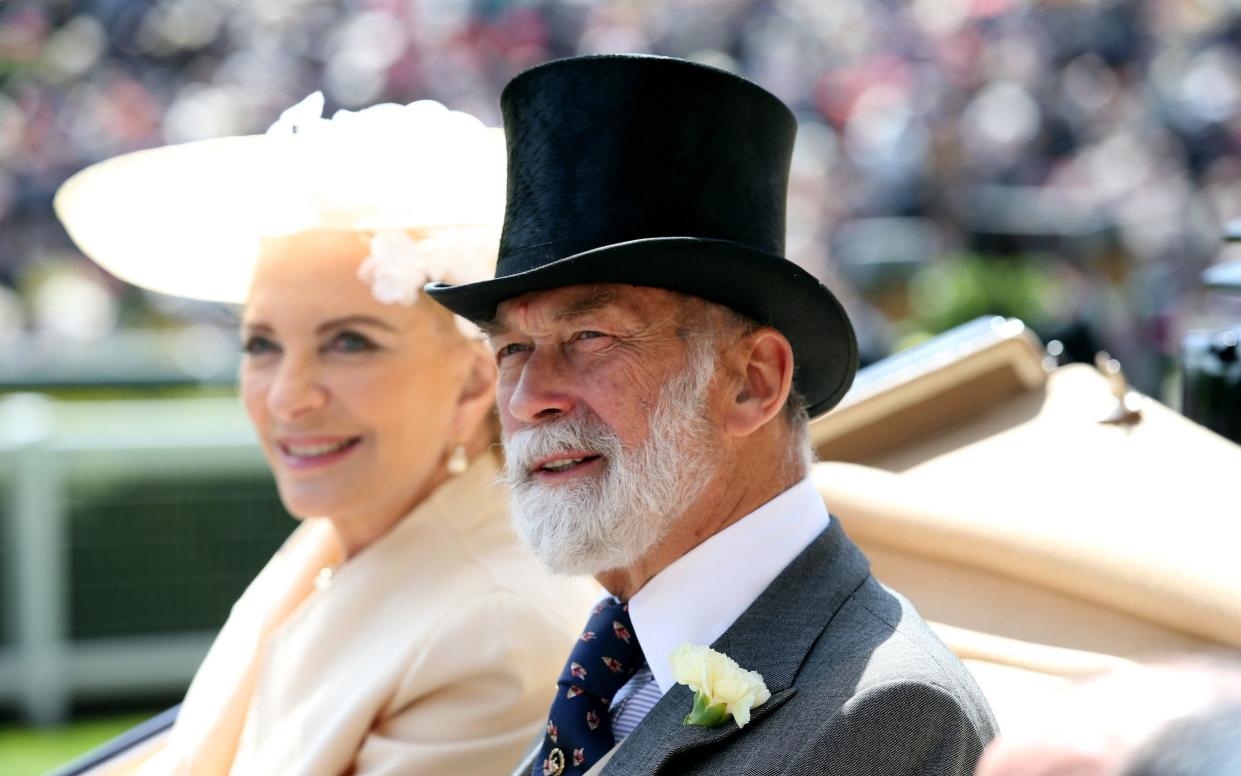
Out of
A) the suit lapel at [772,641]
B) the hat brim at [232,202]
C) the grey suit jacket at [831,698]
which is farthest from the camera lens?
the hat brim at [232,202]

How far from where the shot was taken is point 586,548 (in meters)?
2.20

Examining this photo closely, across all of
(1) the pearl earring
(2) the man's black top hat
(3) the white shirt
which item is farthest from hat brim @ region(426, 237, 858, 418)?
(1) the pearl earring

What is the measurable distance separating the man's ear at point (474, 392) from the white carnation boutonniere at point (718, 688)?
3.63ft

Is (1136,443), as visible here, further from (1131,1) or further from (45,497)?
(1131,1)

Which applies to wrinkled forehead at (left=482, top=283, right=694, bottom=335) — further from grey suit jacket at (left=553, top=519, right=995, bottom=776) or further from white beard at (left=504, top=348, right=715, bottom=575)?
grey suit jacket at (left=553, top=519, right=995, bottom=776)

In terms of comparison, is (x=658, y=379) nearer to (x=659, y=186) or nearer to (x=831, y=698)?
(x=659, y=186)

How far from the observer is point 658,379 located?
7.21ft

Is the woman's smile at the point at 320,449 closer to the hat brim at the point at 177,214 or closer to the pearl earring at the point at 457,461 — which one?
the pearl earring at the point at 457,461

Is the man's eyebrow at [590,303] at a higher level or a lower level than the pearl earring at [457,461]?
higher

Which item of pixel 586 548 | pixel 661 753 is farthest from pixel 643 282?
pixel 661 753

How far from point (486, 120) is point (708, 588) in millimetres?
10696

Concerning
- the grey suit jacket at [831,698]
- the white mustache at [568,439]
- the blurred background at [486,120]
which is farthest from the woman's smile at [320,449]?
the blurred background at [486,120]

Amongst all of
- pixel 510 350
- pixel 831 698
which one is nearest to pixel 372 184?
pixel 510 350

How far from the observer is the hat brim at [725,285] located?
6.82 ft
